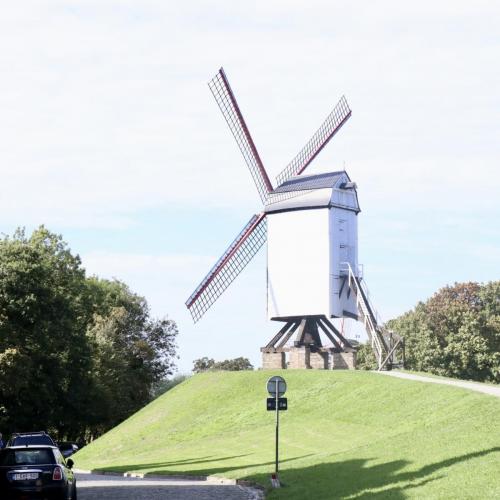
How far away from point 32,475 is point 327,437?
27693 millimetres

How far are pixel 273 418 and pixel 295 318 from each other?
1169cm

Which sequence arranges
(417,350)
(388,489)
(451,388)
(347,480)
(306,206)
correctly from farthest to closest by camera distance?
(417,350) → (306,206) → (451,388) → (347,480) → (388,489)

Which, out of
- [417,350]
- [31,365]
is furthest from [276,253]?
[417,350]

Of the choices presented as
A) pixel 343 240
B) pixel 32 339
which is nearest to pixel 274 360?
pixel 343 240

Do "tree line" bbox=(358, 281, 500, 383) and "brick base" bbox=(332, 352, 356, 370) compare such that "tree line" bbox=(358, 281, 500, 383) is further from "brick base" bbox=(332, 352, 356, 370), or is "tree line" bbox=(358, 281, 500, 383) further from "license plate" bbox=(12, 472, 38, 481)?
"license plate" bbox=(12, 472, 38, 481)

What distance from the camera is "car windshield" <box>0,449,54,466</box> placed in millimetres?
26500

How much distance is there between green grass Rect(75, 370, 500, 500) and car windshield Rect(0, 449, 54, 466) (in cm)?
735

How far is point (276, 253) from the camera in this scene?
7138 centimetres

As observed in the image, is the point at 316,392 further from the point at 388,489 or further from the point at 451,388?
the point at 388,489

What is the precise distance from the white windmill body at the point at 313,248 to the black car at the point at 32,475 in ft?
145

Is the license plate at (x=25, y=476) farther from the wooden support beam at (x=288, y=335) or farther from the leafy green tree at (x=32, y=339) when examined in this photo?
the wooden support beam at (x=288, y=335)

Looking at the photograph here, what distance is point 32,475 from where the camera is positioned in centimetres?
2612

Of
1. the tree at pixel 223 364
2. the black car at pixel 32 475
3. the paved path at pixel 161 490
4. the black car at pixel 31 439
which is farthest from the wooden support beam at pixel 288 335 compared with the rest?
the tree at pixel 223 364

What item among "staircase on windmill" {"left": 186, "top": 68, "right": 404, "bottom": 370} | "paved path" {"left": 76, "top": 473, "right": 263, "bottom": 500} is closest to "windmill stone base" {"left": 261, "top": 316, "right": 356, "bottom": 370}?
"staircase on windmill" {"left": 186, "top": 68, "right": 404, "bottom": 370}
